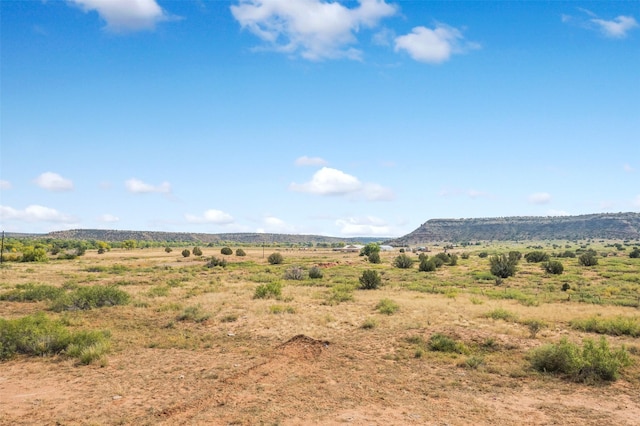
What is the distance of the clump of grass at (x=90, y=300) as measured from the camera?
21.9 m

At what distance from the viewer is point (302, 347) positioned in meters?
14.4

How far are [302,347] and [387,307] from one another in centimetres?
776

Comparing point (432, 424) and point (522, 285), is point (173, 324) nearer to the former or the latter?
point (432, 424)

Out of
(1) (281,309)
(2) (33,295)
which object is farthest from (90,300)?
(1) (281,309)

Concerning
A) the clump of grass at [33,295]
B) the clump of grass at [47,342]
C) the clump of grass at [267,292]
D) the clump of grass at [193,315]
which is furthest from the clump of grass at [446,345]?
the clump of grass at [33,295]

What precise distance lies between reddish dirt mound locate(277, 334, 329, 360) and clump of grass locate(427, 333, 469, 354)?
372 cm

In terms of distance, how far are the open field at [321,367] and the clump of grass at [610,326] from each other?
9 cm

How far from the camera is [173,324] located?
61.8 ft

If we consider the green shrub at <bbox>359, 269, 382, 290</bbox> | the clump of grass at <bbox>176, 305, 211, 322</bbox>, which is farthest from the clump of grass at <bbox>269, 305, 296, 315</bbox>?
the green shrub at <bbox>359, 269, 382, 290</bbox>

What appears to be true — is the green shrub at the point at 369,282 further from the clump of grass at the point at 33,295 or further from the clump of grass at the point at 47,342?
the clump of grass at the point at 33,295

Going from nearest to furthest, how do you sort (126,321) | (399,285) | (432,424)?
(432,424) < (126,321) < (399,285)

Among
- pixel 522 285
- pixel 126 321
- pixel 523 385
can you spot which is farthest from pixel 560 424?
pixel 522 285

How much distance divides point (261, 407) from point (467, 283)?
28.3 m

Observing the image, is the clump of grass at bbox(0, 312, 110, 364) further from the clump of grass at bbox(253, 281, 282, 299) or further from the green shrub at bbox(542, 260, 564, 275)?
the green shrub at bbox(542, 260, 564, 275)
